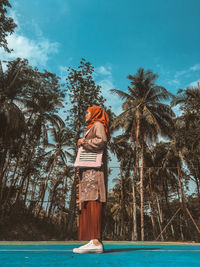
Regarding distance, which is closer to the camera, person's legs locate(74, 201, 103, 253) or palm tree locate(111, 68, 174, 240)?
person's legs locate(74, 201, 103, 253)

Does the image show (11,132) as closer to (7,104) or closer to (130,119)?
(7,104)

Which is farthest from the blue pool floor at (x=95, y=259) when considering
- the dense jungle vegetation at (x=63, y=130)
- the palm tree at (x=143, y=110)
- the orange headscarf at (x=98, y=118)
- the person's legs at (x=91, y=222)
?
the palm tree at (x=143, y=110)

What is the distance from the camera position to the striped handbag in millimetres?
2838

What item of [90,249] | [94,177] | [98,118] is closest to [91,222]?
[90,249]

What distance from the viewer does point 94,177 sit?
9.27 ft

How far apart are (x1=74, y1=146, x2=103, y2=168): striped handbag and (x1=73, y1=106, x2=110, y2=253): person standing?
0.20 feet

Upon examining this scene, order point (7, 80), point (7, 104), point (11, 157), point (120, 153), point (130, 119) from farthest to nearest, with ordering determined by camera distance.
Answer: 1. point (120, 153)
2. point (130, 119)
3. point (11, 157)
4. point (7, 80)
5. point (7, 104)

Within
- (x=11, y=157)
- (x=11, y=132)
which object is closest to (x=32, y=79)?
(x=11, y=132)

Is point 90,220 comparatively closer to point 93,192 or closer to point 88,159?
point 93,192

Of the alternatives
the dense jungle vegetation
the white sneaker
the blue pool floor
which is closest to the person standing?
the white sneaker

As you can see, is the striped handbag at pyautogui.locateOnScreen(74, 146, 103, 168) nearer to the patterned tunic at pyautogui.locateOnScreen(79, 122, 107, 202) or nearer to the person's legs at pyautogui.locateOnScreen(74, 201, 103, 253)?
the patterned tunic at pyautogui.locateOnScreen(79, 122, 107, 202)

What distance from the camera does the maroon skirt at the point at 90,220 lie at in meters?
2.63

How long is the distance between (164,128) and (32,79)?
33.2 feet

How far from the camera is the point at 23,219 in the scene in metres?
13.6
